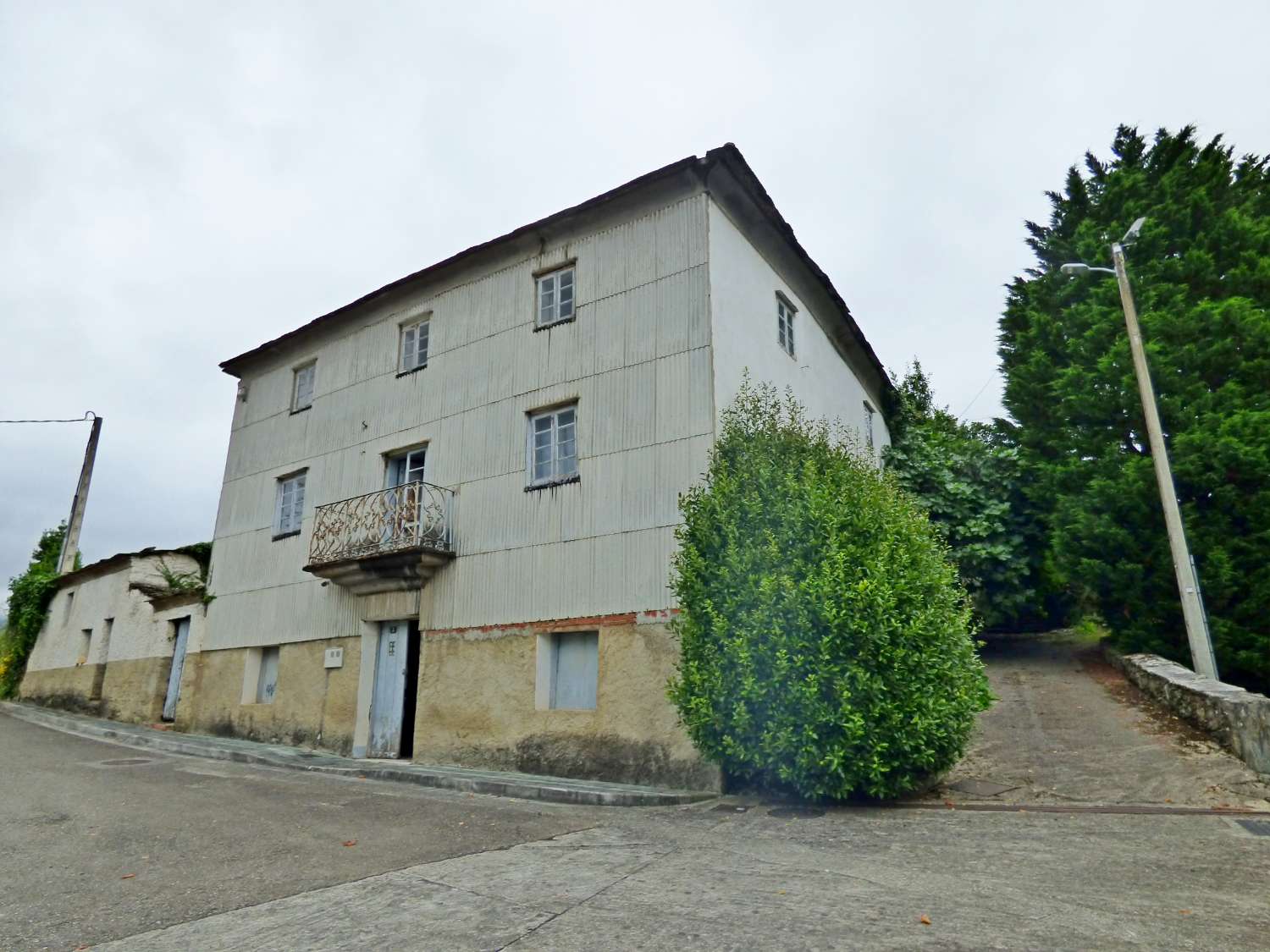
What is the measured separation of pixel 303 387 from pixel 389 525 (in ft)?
18.0

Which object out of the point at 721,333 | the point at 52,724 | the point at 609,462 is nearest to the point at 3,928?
the point at 609,462

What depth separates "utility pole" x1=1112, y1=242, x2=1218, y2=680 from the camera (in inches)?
400

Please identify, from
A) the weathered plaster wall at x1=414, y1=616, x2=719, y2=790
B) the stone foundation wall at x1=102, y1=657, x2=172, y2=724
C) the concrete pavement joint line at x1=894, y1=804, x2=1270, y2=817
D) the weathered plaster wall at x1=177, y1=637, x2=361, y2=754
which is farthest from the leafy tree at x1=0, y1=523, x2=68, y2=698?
the concrete pavement joint line at x1=894, y1=804, x2=1270, y2=817

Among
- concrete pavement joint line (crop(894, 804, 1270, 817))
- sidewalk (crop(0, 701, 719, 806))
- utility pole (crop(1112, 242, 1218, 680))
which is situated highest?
utility pole (crop(1112, 242, 1218, 680))

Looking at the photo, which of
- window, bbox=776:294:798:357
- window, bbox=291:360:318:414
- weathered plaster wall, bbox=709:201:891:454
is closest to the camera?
weathered plaster wall, bbox=709:201:891:454

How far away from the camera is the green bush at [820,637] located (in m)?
7.90

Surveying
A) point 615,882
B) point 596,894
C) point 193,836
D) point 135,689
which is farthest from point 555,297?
point 135,689

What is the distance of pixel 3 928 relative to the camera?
14.3 feet

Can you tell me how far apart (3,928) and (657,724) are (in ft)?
22.6

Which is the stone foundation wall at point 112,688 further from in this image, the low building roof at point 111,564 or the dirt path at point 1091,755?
the dirt path at point 1091,755

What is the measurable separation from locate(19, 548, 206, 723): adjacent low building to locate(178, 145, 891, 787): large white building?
1.58 metres

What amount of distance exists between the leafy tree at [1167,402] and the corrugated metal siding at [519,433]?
7109 millimetres

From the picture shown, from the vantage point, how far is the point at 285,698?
1474 centimetres

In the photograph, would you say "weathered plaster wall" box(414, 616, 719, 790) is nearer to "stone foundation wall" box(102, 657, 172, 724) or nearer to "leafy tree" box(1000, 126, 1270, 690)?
"leafy tree" box(1000, 126, 1270, 690)
